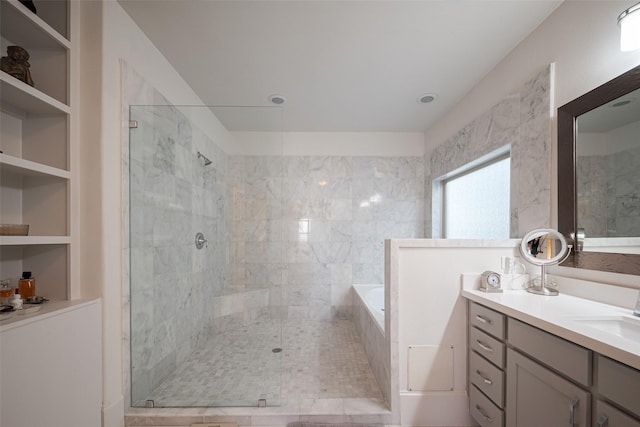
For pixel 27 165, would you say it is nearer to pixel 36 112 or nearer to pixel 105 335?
pixel 36 112

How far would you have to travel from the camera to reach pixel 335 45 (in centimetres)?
182

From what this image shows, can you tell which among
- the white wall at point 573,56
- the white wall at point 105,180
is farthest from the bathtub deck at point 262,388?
the white wall at point 573,56

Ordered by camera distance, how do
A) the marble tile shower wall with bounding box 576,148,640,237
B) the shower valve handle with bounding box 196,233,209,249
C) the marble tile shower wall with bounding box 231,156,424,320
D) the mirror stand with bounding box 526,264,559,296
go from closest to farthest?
the marble tile shower wall with bounding box 576,148,640,237 → the mirror stand with bounding box 526,264,559,296 → the shower valve handle with bounding box 196,233,209,249 → the marble tile shower wall with bounding box 231,156,424,320

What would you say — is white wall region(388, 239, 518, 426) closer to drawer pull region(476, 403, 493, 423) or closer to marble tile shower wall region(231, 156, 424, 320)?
drawer pull region(476, 403, 493, 423)

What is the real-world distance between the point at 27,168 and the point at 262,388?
Answer: 175cm

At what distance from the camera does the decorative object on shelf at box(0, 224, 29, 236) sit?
3.54 ft

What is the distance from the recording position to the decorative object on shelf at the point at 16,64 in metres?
1.13

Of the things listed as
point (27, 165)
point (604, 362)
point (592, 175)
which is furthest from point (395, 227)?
point (27, 165)

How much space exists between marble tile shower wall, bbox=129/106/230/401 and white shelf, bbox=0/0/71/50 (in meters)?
0.44

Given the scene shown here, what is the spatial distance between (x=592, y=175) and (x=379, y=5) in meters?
1.52

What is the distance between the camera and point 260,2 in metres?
1.49

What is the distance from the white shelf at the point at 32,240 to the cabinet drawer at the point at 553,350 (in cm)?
221

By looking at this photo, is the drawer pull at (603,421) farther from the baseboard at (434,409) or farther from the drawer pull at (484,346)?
the baseboard at (434,409)

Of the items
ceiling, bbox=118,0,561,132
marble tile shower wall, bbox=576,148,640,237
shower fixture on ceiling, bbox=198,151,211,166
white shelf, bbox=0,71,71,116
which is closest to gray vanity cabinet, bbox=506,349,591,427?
marble tile shower wall, bbox=576,148,640,237
